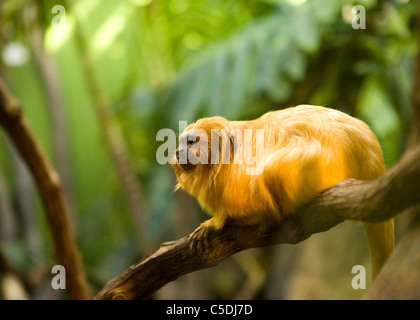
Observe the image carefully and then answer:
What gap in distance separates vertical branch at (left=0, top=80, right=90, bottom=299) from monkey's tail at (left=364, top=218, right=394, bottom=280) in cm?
117

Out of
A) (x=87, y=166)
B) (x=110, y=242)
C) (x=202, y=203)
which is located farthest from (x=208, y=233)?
(x=87, y=166)

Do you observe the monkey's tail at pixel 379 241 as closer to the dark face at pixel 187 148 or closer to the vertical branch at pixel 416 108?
the vertical branch at pixel 416 108

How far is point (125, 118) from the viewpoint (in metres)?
2.93

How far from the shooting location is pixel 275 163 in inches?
33.5

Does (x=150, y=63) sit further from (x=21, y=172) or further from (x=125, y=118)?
(x=21, y=172)

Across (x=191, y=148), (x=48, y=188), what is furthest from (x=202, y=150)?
(x=48, y=188)

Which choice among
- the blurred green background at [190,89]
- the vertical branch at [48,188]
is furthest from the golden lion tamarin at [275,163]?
the vertical branch at [48,188]

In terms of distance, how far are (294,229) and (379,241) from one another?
15 centimetres

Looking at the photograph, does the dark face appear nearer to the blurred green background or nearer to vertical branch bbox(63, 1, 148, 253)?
the blurred green background

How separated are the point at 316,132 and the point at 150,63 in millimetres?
1580

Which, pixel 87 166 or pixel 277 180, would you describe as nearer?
pixel 277 180

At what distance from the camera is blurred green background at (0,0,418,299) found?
1.63 metres

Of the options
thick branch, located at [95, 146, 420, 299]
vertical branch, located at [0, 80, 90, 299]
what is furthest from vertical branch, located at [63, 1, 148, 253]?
thick branch, located at [95, 146, 420, 299]

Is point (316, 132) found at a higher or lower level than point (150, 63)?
lower
